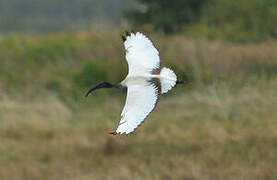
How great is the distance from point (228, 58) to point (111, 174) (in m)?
2.89

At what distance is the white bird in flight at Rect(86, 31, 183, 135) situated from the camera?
2.24 metres

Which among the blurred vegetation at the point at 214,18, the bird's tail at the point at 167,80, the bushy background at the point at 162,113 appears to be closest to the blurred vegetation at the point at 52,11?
the blurred vegetation at the point at 214,18

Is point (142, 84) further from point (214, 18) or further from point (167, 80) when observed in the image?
point (214, 18)

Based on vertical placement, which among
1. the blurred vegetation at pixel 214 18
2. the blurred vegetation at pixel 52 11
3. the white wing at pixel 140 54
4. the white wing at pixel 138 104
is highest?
the white wing at pixel 140 54

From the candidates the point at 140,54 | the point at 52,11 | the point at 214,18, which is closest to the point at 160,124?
the point at 214,18

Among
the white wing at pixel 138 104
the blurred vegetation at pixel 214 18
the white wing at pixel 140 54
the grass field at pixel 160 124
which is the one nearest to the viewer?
the white wing at pixel 138 104

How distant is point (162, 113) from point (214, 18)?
4.31 m

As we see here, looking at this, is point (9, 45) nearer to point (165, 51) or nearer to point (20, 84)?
point (20, 84)

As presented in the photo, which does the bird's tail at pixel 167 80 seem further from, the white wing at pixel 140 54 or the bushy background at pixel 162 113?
the bushy background at pixel 162 113

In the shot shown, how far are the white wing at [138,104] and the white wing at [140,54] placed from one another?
0.07 m

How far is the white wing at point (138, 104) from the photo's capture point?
2221mm

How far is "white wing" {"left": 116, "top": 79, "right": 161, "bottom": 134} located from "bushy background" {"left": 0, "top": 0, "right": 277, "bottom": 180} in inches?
253

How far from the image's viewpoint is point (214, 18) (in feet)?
52.8

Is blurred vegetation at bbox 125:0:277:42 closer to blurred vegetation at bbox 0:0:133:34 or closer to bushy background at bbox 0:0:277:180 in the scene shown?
bushy background at bbox 0:0:277:180
